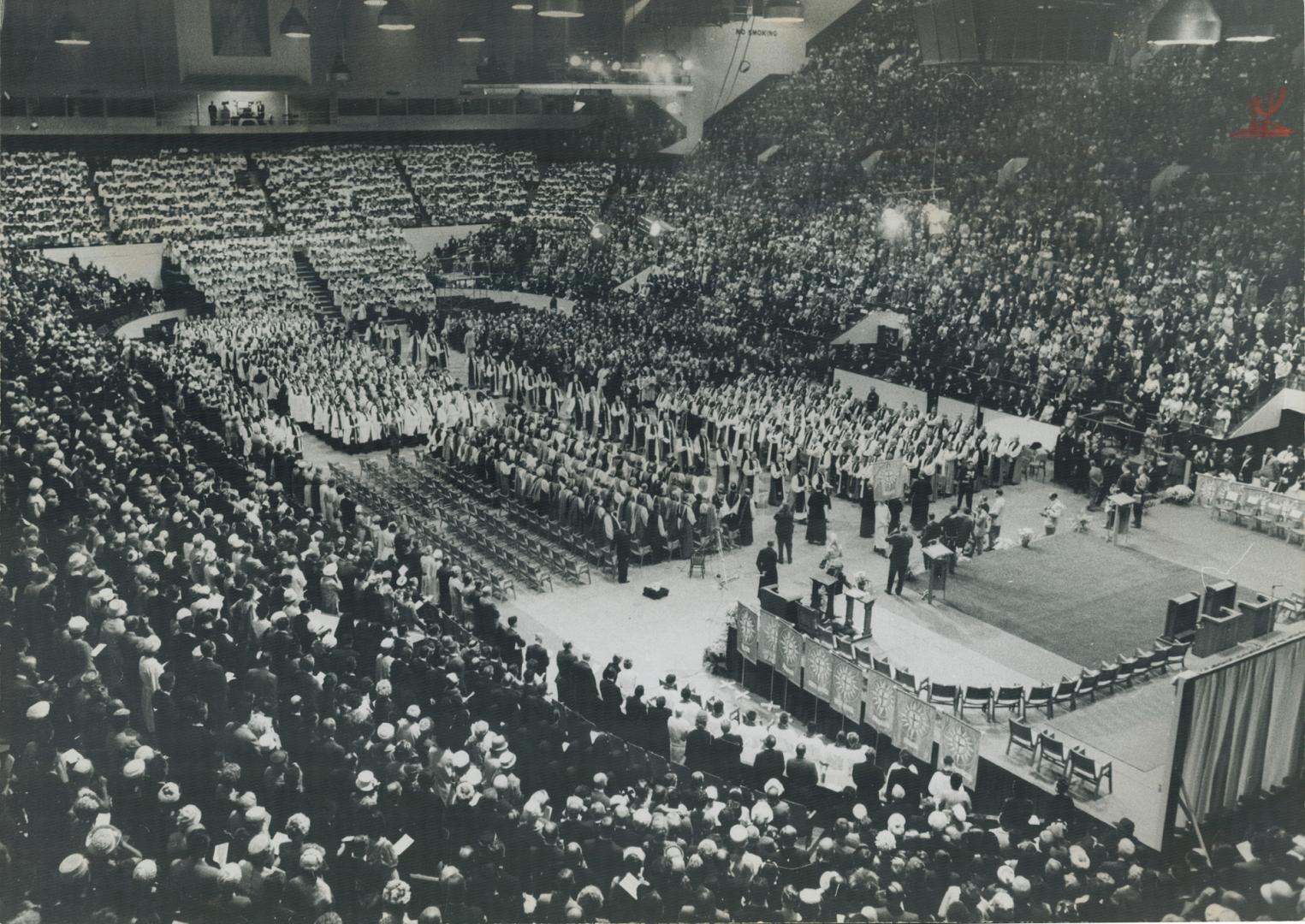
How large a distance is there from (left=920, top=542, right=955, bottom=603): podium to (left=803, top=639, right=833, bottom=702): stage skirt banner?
3.47 metres

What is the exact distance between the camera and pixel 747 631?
43.4 feet

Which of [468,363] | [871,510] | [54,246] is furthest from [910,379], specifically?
[54,246]

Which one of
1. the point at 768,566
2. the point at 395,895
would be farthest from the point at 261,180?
the point at 395,895

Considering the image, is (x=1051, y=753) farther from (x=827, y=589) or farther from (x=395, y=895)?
(x=395, y=895)

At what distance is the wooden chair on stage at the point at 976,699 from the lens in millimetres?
11985

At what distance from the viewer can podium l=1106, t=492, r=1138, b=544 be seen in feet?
57.0

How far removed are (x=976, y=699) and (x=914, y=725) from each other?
3.97ft

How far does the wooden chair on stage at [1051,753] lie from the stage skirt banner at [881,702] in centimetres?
147

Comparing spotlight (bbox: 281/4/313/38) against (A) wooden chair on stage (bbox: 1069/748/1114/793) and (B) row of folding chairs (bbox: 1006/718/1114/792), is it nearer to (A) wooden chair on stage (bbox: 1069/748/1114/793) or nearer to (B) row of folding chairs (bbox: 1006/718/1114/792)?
(B) row of folding chairs (bbox: 1006/718/1114/792)

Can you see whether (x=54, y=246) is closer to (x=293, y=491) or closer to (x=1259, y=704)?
(x=293, y=491)

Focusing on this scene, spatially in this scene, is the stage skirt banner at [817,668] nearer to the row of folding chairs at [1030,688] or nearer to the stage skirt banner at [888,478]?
the row of folding chairs at [1030,688]

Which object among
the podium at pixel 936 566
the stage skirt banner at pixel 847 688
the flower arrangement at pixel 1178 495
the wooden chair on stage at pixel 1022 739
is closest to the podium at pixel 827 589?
the stage skirt banner at pixel 847 688

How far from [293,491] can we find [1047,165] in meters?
21.6

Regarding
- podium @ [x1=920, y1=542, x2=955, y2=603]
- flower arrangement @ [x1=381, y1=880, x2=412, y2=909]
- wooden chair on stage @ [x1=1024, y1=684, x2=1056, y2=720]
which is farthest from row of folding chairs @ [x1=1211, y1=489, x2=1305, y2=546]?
flower arrangement @ [x1=381, y1=880, x2=412, y2=909]
